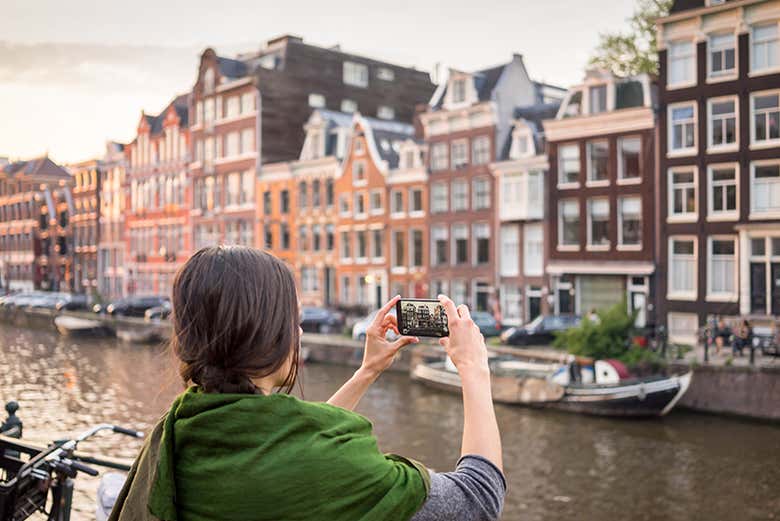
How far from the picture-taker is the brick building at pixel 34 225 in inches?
2968

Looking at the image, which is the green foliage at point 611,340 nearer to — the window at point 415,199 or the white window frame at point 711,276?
the white window frame at point 711,276

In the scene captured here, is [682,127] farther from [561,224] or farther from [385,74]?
[385,74]

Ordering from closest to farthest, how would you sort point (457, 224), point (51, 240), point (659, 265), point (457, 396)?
1. point (457, 396)
2. point (659, 265)
3. point (457, 224)
4. point (51, 240)

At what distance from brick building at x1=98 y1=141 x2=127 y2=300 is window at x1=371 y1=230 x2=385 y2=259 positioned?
3054cm

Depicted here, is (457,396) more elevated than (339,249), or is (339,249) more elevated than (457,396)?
(339,249)

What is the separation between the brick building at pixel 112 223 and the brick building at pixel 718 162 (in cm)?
4731

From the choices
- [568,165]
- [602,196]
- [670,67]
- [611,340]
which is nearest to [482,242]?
[568,165]

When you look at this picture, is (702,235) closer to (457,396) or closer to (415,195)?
(457,396)

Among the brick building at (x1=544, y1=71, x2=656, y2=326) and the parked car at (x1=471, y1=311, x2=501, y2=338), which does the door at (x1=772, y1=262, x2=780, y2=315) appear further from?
the parked car at (x1=471, y1=311, x2=501, y2=338)

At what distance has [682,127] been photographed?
1198 inches

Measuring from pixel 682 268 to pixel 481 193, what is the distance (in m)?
10.7

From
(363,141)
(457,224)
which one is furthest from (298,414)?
(363,141)

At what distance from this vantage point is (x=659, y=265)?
1224 inches

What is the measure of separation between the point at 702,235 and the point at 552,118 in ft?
32.6
